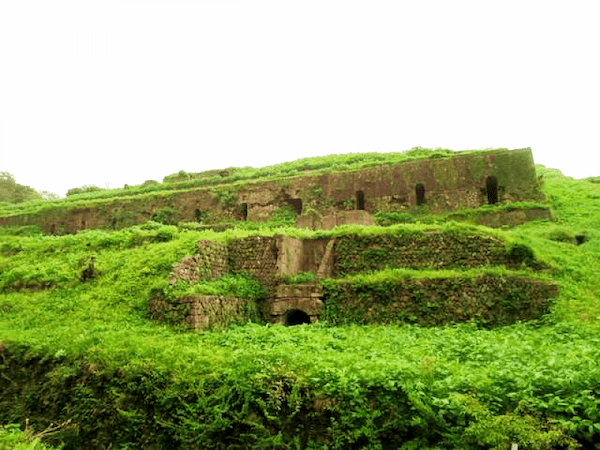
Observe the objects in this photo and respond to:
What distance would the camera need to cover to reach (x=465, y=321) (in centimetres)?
1137

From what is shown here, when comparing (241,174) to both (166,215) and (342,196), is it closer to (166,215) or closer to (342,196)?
(166,215)

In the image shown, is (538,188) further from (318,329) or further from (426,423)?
(426,423)

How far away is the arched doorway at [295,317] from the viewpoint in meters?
12.9

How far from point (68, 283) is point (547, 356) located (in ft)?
37.9

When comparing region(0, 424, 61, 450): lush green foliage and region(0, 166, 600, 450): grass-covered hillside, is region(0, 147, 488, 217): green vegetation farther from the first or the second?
region(0, 424, 61, 450): lush green foliage

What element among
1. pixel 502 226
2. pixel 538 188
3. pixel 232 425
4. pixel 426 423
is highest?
pixel 538 188

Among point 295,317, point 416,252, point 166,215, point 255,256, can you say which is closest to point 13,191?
point 166,215

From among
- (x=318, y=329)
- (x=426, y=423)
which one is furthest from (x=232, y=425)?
(x=318, y=329)

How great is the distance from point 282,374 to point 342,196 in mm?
16493

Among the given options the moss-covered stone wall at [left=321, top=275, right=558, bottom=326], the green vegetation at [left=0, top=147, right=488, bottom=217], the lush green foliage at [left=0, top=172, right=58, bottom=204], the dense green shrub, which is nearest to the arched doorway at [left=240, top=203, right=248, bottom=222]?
the green vegetation at [left=0, top=147, right=488, bottom=217]

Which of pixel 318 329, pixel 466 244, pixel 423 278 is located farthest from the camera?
pixel 466 244

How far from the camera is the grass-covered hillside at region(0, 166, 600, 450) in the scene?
6277mm

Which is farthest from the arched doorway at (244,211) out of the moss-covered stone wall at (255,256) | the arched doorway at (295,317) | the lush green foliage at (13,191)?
the lush green foliage at (13,191)

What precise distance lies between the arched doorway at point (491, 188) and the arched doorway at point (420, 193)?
2.60 m
